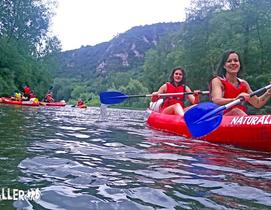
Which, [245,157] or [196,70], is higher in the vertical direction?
[196,70]

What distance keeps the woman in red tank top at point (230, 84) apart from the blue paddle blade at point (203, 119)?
2.11 feet

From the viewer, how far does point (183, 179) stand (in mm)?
2580

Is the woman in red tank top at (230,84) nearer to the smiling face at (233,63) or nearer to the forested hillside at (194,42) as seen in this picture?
the smiling face at (233,63)

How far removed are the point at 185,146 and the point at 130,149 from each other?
30.8 inches

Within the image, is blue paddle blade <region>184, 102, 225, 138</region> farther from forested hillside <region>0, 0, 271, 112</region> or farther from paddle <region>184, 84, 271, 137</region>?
forested hillside <region>0, 0, 271, 112</region>

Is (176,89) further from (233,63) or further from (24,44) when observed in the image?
(24,44)

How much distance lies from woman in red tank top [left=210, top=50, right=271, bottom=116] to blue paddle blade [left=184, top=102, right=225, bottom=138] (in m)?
0.64

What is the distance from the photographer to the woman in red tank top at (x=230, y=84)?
16.4 ft

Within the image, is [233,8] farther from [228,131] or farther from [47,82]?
[228,131]

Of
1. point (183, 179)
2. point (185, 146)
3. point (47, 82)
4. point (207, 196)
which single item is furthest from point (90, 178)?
point (47, 82)

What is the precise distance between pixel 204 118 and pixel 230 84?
1192 millimetres

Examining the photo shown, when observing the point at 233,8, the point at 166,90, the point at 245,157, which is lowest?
the point at 245,157

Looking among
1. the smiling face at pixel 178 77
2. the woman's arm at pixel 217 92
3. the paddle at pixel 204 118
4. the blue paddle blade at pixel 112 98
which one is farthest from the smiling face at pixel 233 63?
the blue paddle blade at pixel 112 98

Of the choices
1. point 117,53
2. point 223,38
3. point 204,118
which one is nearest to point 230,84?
point 204,118
